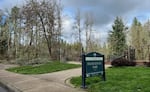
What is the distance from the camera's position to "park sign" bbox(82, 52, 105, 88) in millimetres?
9656

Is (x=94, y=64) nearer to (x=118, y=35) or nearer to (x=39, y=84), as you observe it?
(x=39, y=84)

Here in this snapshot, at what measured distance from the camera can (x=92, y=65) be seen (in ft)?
33.2

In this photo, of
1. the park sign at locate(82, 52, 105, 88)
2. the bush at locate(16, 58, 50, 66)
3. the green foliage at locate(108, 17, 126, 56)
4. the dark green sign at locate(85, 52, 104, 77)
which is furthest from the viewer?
the green foliage at locate(108, 17, 126, 56)

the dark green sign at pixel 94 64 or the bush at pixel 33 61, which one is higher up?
the dark green sign at pixel 94 64

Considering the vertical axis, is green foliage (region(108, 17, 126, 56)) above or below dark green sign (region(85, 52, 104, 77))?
above

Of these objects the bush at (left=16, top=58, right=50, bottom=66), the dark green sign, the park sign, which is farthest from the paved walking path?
the bush at (left=16, top=58, right=50, bottom=66)

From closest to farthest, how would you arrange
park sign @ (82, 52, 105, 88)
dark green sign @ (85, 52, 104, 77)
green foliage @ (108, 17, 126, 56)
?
park sign @ (82, 52, 105, 88), dark green sign @ (85, 52, 104, 77), green foliage @ (108, 17, 126, 56)

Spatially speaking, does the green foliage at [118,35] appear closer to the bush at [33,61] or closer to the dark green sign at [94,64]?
the bush at [33,61]

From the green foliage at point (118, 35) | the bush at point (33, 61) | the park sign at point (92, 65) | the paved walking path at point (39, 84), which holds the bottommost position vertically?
the paved walking path at point (39, 84)

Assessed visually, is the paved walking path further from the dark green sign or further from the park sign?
the dark green sign

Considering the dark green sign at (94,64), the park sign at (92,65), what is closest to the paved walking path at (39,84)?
the park sign at (92,65)

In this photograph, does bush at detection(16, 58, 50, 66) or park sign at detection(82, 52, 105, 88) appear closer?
park sign at detection(82, 52, 105, 88)

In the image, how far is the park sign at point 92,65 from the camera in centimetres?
966

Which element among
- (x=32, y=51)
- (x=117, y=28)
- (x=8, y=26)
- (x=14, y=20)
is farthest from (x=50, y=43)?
(x=117, y=28)
